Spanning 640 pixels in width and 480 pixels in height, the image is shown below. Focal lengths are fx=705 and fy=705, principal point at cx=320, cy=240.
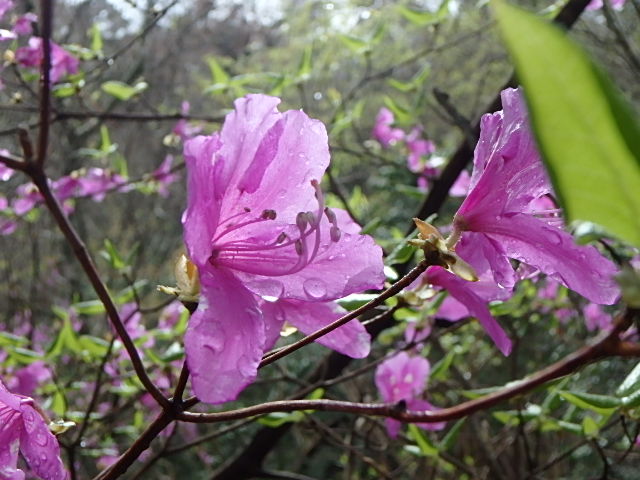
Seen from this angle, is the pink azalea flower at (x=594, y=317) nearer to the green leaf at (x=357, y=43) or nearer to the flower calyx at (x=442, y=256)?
the green leaf at (x=357, y=43)

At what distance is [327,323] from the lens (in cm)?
73

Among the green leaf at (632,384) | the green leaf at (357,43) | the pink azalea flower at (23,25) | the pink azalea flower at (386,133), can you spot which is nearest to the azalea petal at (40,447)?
the green leaf at (632,384)

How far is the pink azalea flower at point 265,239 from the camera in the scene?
0.61m

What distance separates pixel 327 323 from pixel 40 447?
0.30 m

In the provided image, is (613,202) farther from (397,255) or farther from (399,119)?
(399,119)

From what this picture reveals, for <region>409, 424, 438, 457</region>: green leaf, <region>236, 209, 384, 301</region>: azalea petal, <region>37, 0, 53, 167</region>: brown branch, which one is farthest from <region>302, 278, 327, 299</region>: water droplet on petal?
<region>409, 424, 438, 457</region>: green leaf

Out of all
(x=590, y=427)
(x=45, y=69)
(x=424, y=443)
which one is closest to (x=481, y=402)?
(x=45, y=69)

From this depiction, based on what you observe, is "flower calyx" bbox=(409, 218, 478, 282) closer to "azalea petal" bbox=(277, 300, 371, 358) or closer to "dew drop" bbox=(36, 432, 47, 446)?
"azalea petal" bbox=(277, 300, 371, 358)

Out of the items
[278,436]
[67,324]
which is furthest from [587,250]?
[278,436]

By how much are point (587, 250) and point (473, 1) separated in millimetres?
6828

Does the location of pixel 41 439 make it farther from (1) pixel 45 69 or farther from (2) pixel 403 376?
(2) pixel 403 376

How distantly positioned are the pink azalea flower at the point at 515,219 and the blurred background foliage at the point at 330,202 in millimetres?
249

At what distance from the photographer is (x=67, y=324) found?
1.43 m

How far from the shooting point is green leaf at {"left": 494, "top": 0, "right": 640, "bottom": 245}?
25 cm
